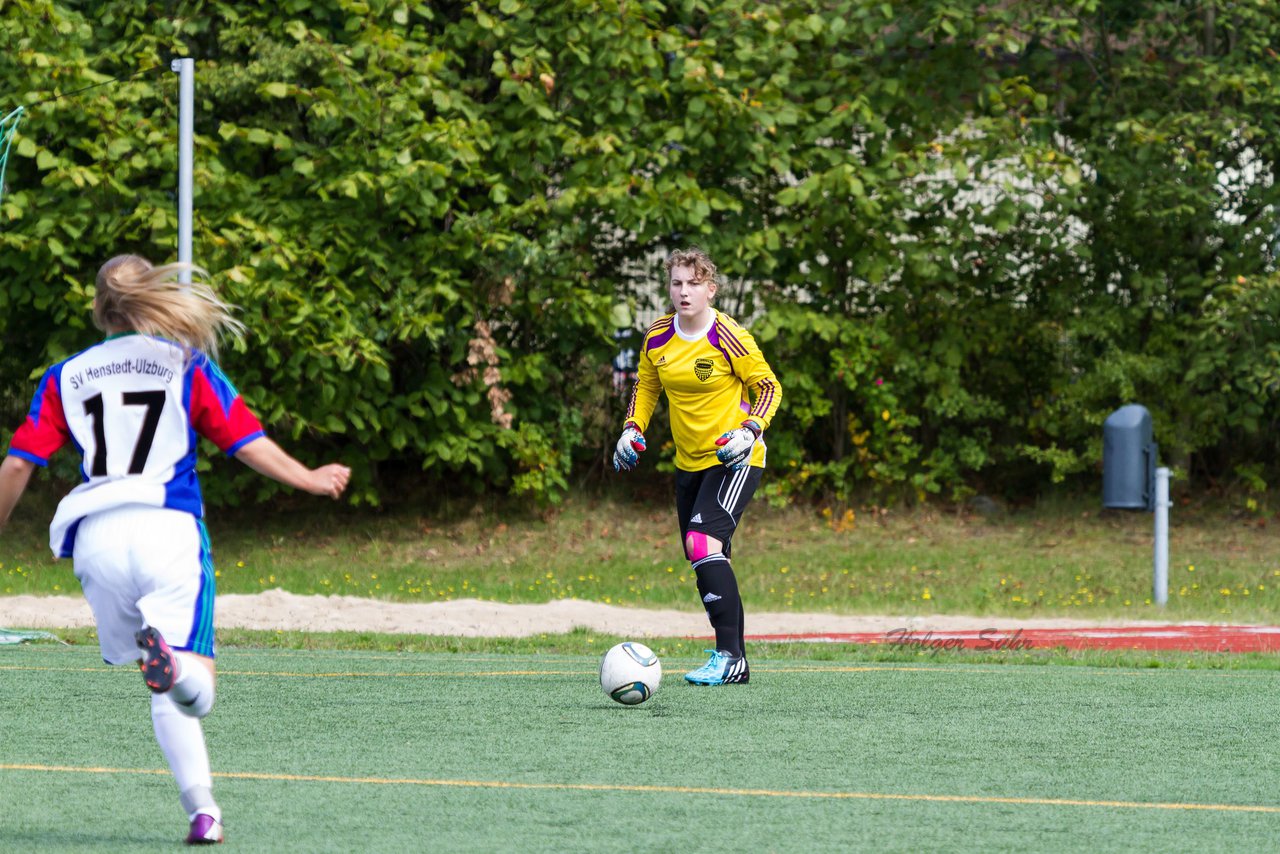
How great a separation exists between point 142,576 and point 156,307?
0.73m

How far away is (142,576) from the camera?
4719 mm

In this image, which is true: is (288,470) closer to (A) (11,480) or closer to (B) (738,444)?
(A) (11,480)

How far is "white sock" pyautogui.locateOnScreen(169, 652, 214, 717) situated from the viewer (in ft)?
15.2

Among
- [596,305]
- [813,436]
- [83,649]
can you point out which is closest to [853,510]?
[813,436]

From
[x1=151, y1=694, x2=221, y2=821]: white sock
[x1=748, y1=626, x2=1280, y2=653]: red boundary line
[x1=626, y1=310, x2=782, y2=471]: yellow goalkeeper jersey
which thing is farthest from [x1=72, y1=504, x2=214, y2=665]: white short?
[x1=748, y1=626, x2=1280, y2=653]: red boundary line

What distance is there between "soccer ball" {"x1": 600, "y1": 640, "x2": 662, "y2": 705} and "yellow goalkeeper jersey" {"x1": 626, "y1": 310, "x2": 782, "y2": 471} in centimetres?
121

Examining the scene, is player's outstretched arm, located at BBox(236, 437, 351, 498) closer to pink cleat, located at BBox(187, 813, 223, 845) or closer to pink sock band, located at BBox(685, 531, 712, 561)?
pink cleat, located at BBox(187, 813, 223, 845)

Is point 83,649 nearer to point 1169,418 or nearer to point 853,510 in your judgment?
point 853,510

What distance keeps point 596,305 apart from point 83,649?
708 centimetres

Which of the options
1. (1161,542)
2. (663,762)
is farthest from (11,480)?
(1161,542)

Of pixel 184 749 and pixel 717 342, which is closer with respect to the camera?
pixel 184 749

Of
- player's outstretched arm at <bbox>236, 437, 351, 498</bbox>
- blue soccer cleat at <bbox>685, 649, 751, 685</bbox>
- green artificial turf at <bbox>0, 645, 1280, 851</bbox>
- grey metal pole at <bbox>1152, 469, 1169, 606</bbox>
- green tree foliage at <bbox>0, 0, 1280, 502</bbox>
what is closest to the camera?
player's outstretched arm at <bbox>236, 437, 351, 498</bbox>

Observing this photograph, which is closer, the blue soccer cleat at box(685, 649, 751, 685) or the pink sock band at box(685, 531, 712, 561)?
the pink sock band at box(685, 531, 712, 561)

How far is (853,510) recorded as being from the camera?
1872 centimetres
